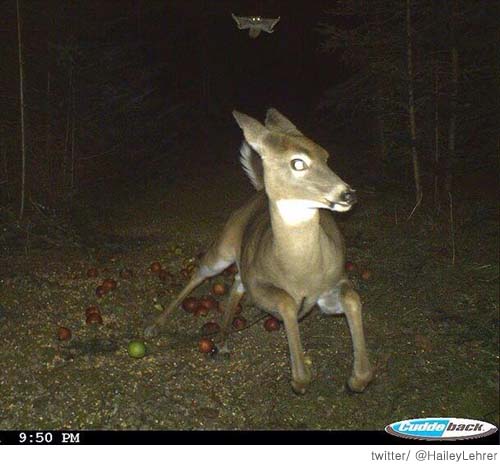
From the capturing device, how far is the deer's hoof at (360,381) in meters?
3.48

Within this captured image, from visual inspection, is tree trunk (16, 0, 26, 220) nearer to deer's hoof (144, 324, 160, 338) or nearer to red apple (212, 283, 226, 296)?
red apple (212, 283, 226, 296)

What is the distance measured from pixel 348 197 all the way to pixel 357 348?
96 centimetres

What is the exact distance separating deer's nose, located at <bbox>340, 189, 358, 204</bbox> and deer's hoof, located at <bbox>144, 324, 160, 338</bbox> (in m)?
2.19

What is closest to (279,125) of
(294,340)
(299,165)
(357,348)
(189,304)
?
(299,165)

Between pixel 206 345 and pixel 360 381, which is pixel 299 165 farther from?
pixel 206 345

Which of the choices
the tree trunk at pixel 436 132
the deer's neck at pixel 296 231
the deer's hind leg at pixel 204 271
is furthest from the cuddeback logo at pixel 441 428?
the tree trunk at pixel 436 132

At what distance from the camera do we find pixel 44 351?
14.4 ft

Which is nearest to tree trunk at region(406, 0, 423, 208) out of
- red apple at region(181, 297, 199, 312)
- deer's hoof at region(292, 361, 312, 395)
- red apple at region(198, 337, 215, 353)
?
red apple at region(181, 297, 199, 312)

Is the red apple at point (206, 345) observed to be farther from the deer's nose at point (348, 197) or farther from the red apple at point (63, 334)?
the deer's nose at point (348, 197)

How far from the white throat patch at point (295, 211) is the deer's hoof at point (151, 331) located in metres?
1.76

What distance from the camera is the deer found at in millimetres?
3307

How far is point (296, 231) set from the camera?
3443 mm

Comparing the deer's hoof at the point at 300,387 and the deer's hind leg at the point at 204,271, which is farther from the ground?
the deer's hoof at the point at 300,387

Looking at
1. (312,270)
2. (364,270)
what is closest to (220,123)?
(364,270)
